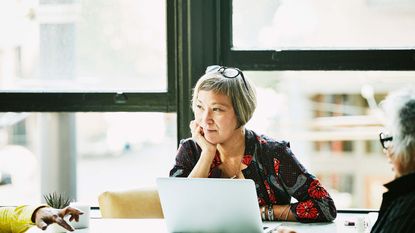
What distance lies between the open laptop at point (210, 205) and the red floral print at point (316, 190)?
0.43m

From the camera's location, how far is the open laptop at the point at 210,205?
228 centimetres

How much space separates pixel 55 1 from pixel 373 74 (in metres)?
1.62

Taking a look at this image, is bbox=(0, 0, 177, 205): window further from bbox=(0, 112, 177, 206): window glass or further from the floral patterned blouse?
the floral patterned blouse

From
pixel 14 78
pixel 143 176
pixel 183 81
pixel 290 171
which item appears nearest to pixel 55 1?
pixel 14 78

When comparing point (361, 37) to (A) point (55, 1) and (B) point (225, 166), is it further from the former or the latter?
(A) point (55, 1)

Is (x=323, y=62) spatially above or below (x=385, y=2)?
below

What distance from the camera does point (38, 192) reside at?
3.90 metres

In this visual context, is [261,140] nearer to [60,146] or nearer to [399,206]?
[399,206]

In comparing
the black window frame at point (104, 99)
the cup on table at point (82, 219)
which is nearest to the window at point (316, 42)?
the black window frame at point (104, 99)

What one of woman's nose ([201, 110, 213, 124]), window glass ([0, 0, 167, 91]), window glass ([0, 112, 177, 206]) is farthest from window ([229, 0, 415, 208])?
woman's nose ([201, 110, 213, 124])

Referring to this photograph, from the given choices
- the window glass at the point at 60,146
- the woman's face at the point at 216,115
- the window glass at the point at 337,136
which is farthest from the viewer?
the window glass at the point at 337,136

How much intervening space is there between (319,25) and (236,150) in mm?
888

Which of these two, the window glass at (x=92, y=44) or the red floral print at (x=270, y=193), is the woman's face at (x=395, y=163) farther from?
the window glass at (x=92, y=44)

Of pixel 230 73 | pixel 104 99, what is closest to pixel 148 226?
pixel 230 73
